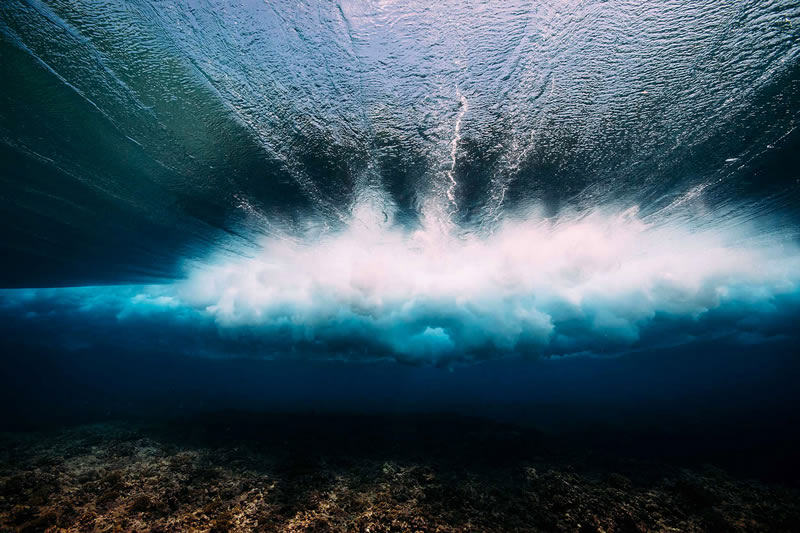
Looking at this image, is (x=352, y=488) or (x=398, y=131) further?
(x=352, y=488)

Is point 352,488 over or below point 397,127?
below

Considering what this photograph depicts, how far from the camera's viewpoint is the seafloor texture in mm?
5516

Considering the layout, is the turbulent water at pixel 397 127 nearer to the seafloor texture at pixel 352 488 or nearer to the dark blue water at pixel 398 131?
the dark blue water at pixel 398 131

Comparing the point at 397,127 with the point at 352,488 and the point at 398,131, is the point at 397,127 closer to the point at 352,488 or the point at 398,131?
the point at 398,131

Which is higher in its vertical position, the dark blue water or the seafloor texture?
the dark blue water

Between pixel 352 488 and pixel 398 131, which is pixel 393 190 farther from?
pixel 352 488

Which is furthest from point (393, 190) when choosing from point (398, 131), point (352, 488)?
point (352, 488)

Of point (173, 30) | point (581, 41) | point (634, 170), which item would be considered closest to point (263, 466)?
point (173, 30)

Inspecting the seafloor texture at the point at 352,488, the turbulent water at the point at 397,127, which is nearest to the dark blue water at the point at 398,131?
the turbulent water at the point at 397,127

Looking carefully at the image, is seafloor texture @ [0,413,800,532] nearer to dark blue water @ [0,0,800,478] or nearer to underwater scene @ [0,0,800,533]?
underwater scene @ [0,0,800,533]

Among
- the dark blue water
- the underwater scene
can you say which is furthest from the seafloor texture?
the dark blue water

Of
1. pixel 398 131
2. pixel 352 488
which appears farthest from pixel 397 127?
pixel 352 488

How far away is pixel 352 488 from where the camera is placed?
23.1ft

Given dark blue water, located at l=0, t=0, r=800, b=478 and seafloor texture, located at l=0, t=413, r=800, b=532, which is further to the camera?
seafloor texture, located at l=0, t=413, r=800, b=532
